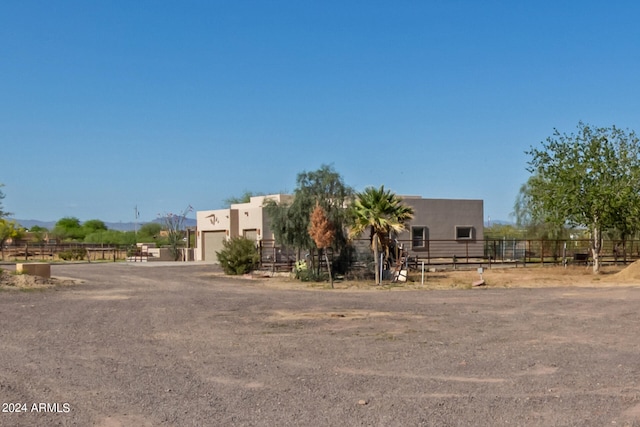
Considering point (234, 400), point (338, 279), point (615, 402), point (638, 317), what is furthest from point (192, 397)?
point (338, 279)

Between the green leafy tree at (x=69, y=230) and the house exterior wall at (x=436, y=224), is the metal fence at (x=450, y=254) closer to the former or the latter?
the house exterior wall at (x=436, y=224)

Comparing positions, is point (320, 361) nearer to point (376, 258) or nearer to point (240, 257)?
point (376, 258)

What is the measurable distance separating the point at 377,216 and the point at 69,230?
11329 cm

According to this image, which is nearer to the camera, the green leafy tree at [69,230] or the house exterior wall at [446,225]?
the house exterior wall at [446,225]

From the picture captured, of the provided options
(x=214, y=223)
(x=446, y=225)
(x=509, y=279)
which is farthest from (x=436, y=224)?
(x=214, y=223)

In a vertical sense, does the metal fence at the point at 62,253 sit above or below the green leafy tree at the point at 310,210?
below

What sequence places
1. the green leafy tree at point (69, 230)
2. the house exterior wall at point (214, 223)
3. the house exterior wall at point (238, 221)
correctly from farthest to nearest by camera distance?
the green leafy tree at point (69, 230) → the house exterior wall at point (214, 223) → the house exterior wall at point (238, 221)

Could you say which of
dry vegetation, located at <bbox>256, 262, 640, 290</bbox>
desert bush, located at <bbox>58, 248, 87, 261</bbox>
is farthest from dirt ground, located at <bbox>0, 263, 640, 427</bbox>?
desert bush, located at <bbox>58, 248, 87, 261</bbox>

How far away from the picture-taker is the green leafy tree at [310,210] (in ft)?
116

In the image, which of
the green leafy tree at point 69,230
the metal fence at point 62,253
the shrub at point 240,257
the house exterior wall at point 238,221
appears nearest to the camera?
the shrub at point 240,257

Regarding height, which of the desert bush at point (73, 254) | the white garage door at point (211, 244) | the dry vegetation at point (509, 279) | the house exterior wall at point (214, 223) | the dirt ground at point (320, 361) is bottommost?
the dirt ground at point (320, 361)

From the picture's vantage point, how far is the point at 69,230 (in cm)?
13538

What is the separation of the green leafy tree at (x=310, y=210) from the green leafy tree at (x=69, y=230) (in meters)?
86.8

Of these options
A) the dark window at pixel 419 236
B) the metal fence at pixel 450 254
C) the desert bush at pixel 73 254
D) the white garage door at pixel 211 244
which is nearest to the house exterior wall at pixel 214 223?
the white garage door at pixel 211 244
